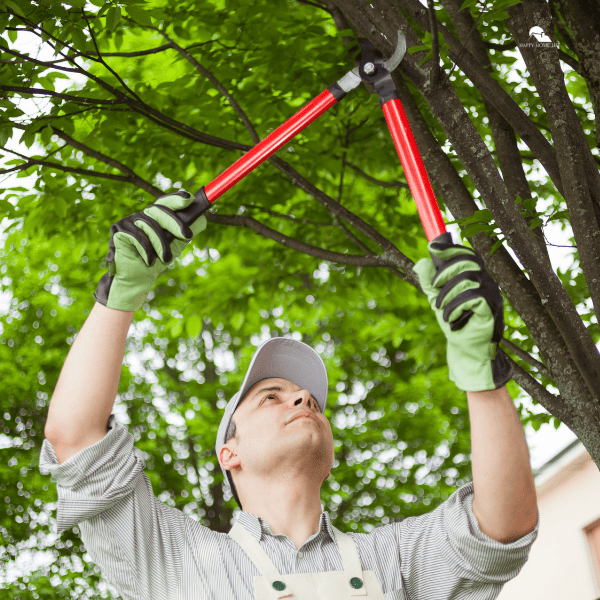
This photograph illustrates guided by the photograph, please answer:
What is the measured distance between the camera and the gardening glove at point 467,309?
5.51 feet

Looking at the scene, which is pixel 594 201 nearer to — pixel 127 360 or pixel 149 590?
pixel 149 590

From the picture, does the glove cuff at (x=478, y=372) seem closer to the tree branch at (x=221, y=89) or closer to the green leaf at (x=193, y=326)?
the tree branch at (x=221, y=89)

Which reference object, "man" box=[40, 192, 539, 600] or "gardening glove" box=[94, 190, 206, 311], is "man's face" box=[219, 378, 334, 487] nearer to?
"man" box=[40, 192, 539, 600]

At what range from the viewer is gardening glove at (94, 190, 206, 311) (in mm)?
1977

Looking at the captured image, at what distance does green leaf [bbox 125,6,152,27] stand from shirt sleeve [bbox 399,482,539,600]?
7.53 feet

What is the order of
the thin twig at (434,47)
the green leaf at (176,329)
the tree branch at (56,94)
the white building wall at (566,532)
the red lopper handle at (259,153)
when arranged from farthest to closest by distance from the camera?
the white building wall at (566,532) < the green leaf at (176,329) < the tree branch at (56,94) < the thin twig at (434,47) < the red lopper handle at (259,153)

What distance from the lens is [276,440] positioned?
2.26 metres

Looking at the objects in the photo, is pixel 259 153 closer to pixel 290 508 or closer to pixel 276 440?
pixel 276 440

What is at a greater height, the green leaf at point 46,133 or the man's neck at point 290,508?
the green leaf at point 46,133

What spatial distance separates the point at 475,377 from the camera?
175cm

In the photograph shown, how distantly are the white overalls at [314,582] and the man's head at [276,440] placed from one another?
0.85ft

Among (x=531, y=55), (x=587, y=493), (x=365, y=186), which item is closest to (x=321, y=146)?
(x=365, y=186)

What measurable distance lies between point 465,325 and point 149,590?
1.14 metres

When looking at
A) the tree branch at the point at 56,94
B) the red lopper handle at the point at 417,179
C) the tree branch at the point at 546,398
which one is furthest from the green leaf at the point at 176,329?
the red lopper handle at the point at 417,179
